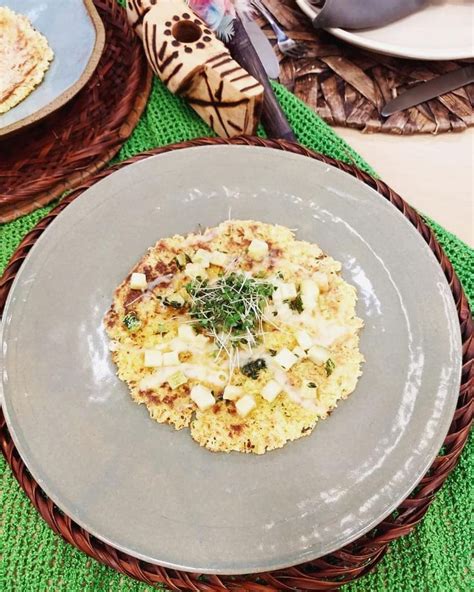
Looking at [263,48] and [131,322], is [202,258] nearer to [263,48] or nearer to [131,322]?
[131,322]

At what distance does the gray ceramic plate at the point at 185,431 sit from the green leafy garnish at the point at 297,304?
5.1 inches

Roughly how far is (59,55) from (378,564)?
1.47m

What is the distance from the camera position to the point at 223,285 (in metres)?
1.27

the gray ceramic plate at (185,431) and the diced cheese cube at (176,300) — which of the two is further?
the diced cheese cube at (176,300)

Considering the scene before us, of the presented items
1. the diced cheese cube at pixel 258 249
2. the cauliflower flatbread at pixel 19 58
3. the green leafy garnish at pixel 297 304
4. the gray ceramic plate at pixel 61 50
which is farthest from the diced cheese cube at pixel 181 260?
the cauliflower flatbread at pixel 19 58

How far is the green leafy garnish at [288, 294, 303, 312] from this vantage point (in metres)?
1.28

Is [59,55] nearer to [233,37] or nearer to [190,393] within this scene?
[233,37]

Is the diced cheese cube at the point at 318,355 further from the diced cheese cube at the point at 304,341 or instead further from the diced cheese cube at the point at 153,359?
the diced cheese cube at the point at 153,359

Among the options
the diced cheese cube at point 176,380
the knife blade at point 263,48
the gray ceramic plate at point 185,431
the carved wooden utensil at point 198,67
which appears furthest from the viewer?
the knife blade at point 263,48

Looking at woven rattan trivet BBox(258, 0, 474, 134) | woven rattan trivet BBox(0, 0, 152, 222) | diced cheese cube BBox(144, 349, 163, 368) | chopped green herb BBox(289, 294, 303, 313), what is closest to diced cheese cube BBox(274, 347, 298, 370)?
chopped green herb BBox(289, 294, 303, 313)

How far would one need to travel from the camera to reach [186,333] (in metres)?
1.24

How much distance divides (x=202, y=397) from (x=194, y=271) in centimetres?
28

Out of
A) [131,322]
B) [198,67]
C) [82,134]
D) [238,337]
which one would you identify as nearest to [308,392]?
[238,337]

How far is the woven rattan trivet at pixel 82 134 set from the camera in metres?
1.58
